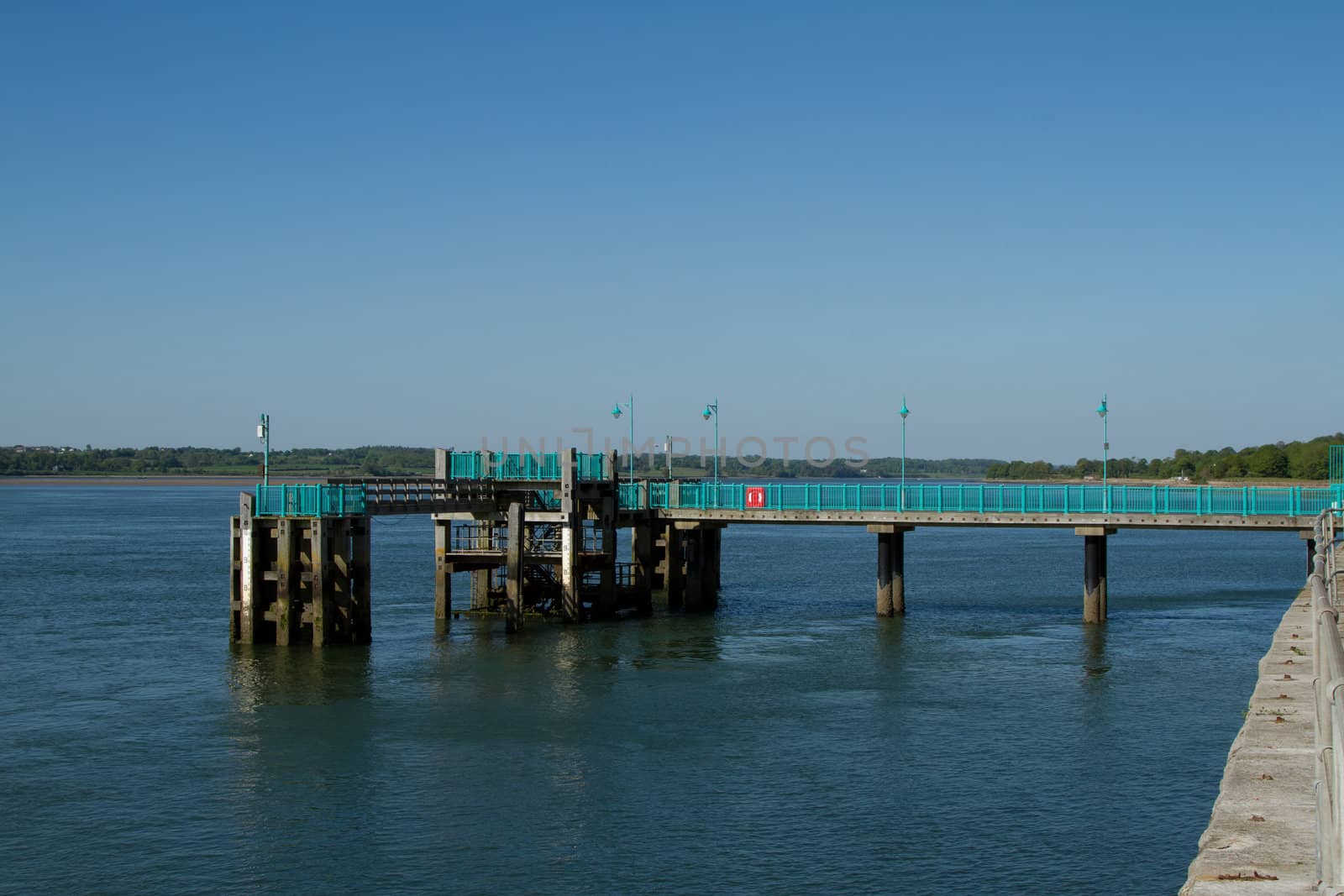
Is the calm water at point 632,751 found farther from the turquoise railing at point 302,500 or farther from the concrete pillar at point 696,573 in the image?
the turquoise railing at point 302,500

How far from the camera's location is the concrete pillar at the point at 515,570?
48231mm

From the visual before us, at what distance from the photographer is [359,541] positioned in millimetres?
43250

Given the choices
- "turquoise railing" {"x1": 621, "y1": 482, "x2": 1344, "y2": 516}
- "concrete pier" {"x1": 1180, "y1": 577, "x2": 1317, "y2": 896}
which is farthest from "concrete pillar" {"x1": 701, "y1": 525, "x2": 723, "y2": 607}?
"concrete pier" {"x1": 1180, "y1": 577, "x2": 1317, "y2": 896}

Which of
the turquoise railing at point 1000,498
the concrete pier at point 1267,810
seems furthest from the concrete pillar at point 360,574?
the concrete pier at point 1267,810

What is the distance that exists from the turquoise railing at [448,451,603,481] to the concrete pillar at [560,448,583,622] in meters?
1.78

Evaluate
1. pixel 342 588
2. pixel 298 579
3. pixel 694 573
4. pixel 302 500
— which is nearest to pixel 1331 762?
pixel 342 588

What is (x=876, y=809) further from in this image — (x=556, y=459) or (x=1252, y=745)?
(x=556, y=459)

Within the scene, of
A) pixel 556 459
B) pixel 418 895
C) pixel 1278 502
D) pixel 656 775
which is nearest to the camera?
pixel 418 895

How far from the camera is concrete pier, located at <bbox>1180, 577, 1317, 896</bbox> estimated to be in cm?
946

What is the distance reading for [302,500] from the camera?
43219mm

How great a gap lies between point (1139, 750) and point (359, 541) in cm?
2530

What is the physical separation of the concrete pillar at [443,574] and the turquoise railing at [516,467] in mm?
1251

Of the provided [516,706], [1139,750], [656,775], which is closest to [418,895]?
[656,775]

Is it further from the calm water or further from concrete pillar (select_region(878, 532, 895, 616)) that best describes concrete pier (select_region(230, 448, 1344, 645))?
the calm water
